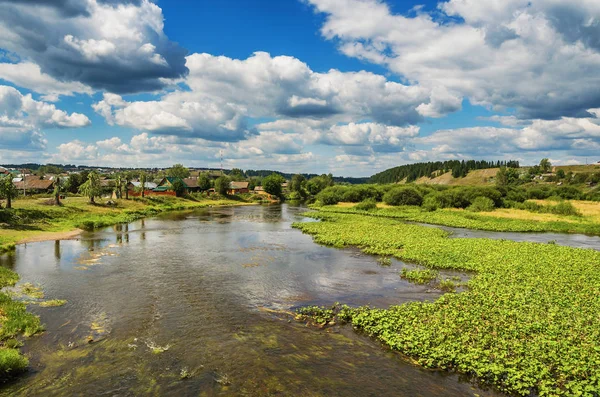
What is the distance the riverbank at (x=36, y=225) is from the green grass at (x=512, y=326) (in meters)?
15.8

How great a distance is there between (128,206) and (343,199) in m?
61.4

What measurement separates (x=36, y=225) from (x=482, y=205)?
281 ft

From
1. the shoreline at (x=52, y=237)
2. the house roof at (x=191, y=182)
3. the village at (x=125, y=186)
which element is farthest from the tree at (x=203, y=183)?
the shoreline at (x=52, y=237)

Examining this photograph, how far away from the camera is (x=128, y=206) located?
78562 millimetres

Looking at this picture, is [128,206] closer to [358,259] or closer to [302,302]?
[358,259]

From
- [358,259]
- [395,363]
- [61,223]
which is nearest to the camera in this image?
[395,363]

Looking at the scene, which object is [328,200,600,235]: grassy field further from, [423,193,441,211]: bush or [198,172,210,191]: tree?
[198,172,210,191]: tree

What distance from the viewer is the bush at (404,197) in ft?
317

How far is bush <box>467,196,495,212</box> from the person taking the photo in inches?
3204

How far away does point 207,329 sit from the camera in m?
18.5

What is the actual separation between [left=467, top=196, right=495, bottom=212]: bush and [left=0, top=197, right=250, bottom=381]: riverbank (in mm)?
71523

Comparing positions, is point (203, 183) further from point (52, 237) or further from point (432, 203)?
point (52, 237)

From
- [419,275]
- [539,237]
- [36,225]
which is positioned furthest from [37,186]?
[539,237]

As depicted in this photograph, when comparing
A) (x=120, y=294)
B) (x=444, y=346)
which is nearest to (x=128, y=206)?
(x=120, y=294)
